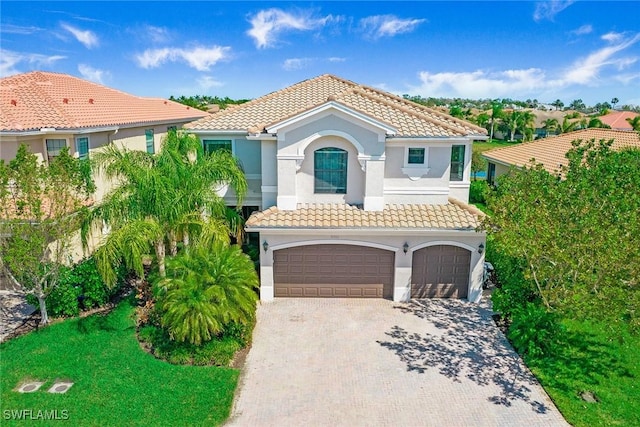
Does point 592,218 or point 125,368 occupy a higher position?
point 592,218

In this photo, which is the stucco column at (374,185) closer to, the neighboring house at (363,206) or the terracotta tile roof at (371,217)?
the neighboring house at (363,206)

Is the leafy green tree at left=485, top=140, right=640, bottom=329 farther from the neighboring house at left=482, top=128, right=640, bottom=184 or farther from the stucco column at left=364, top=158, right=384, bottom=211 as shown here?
the neighboring house at left=482, top=128, right=640, bottom=184

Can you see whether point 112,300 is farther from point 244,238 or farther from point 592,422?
point 592,422

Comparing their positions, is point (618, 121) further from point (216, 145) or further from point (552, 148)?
point (216, 145)

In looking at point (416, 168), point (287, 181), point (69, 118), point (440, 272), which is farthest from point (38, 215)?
point (440, 272)

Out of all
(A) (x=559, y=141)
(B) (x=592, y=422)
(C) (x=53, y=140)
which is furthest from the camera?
(A) (x=559, y=141)

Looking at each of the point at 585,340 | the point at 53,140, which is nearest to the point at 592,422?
the point at 585,340
